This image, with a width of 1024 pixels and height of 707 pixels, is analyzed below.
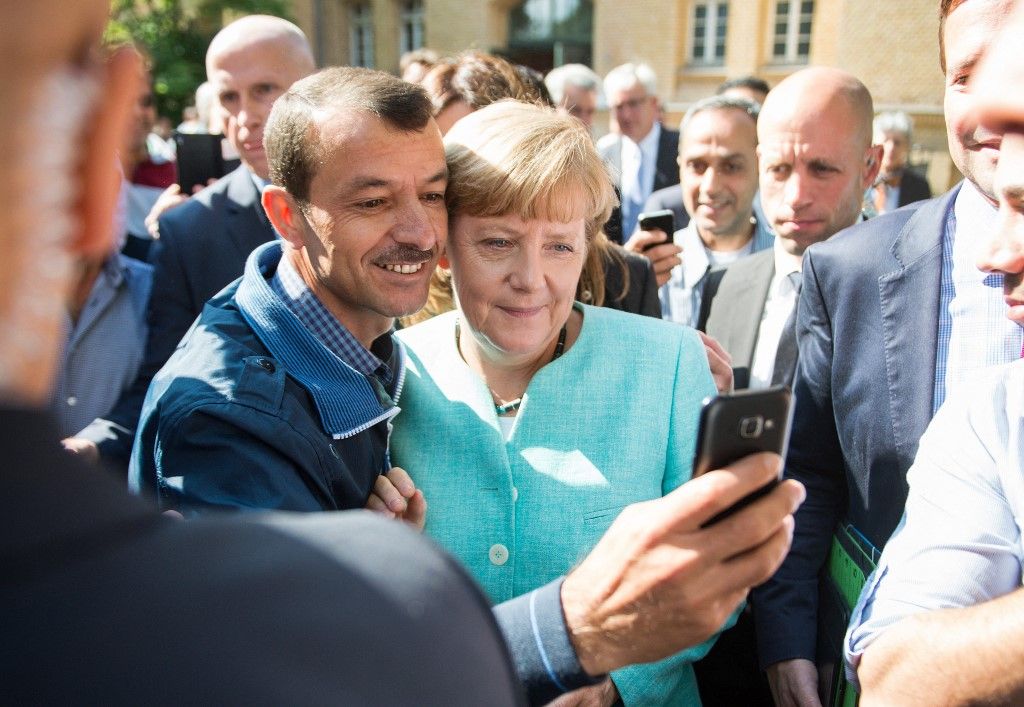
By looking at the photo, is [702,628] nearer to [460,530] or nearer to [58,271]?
[460,530]

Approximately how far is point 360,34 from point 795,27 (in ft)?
39.8

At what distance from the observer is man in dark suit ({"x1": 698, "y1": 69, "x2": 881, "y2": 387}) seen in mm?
3105

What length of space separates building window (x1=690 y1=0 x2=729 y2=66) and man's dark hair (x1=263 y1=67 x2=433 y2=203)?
19.4 m

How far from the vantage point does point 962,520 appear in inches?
56.7

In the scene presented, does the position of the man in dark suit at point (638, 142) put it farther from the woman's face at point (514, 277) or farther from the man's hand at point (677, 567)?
the man's hand at point (677, 567)

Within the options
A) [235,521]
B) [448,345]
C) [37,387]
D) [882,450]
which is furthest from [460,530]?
[37,387]

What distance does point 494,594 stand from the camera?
1.94 meters

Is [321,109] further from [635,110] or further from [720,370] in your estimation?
[635,110]

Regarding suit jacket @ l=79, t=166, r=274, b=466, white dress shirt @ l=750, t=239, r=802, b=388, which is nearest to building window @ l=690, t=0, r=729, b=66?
white dress shirt @ l=750, t=239, r=802, b=388

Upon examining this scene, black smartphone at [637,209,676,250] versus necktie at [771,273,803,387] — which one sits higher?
black smartphone at [637,209,676,250]

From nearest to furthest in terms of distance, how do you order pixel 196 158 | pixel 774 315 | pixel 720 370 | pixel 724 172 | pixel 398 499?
pixel 398 499
pixel 720 370
pixel 774 315
pixel 196 158
pixel 724 172

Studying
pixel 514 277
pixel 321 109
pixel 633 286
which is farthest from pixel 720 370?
pixel 321 109

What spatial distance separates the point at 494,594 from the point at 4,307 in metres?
1.53

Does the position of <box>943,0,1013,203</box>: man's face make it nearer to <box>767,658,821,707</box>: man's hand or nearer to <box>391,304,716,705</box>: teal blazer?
<box>391,304,716,705</box>: teal blazer
